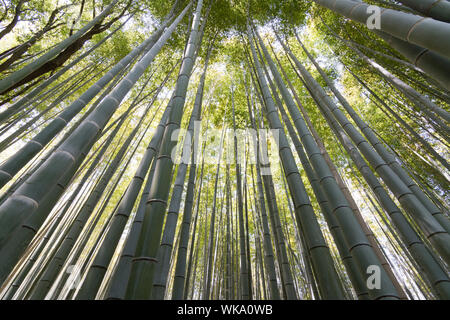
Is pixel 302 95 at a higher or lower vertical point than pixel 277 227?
higher

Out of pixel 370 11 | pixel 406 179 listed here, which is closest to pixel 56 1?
pixel 370 11

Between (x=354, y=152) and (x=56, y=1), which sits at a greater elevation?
(x=56, y=1)

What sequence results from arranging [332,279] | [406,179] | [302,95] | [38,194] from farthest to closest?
[302,95], [406,179], [332,279], [38,194]

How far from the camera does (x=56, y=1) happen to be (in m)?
4.67

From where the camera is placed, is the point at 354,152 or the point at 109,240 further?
the point at 354,152

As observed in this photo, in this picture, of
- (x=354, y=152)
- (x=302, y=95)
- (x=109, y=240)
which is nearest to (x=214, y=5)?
(x=302, y=95)

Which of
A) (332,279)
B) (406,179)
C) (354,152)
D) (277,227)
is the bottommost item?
(332,279)
